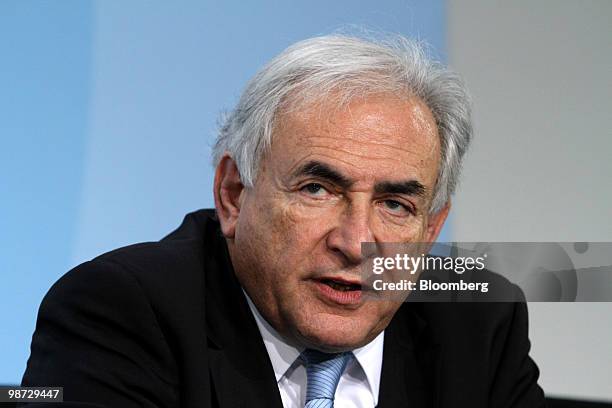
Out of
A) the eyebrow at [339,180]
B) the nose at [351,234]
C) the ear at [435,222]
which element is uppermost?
the ear at [435,222]

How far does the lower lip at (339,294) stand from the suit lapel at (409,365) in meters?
0.28

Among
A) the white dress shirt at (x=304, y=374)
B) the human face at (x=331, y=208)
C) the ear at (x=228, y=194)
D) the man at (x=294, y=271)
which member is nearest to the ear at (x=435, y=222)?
the man at (x=294, y=271)

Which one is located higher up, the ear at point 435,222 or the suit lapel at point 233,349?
the ear at point 435,222

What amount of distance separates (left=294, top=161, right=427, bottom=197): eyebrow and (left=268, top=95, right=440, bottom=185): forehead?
11mm

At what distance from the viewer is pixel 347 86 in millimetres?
1688

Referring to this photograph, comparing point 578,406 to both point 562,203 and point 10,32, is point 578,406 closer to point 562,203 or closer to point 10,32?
point 562,203

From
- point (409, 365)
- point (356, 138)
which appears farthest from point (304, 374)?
point (356, 138)

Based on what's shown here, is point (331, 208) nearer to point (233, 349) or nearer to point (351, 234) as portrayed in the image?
point (351, 234)

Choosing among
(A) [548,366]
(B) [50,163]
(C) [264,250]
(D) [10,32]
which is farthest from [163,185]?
(A) [548,366]

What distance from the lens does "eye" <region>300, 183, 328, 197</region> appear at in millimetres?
1684

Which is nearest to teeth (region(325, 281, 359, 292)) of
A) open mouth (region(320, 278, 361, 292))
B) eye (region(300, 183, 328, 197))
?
open mouth (region(320, 278, 361, 292))

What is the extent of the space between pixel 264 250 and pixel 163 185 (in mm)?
1131

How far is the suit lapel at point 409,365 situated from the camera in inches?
71.9

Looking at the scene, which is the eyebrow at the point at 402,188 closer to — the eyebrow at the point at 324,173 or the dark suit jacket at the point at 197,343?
the eyebrow at the point at 324,173
